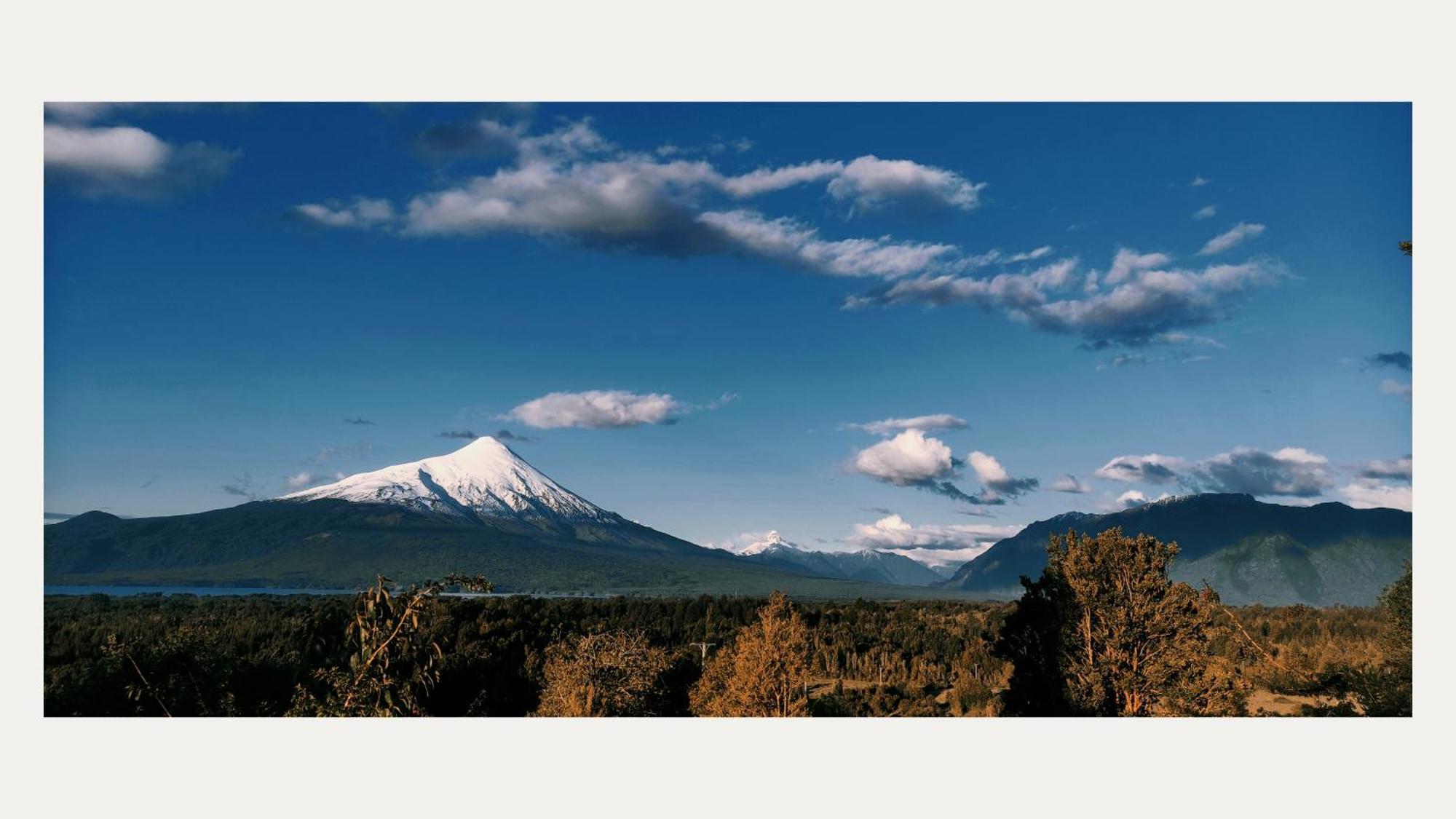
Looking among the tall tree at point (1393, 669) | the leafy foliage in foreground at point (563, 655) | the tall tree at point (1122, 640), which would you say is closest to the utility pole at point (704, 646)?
the leafy foliage in foreground at point (563, 655)

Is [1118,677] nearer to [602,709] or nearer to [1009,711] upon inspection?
[1009,711]

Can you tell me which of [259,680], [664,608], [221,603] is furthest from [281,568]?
[259,680]

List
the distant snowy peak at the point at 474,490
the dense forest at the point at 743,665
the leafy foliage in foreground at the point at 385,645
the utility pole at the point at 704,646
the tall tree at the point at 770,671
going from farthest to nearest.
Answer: the distant snowy peak at the point at 474,490 → the utility pole at the point at 704,646 → the tall tree at the point at 770,671 → the dense forest at the point at 743,665 → the leafy foliage in foreground at the point at 385,645

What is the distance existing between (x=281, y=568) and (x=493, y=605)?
86.9 metres

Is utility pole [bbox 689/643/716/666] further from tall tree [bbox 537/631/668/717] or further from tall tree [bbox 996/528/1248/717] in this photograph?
tall tree [bbox 996/528/1248/717]

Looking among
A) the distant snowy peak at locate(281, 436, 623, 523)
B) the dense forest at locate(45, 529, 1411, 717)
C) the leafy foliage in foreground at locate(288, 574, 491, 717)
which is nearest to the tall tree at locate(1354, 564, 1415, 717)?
the dense forest at locate(45, 529, 1411, 717)

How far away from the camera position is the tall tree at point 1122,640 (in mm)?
16438

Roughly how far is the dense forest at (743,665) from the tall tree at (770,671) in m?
0.04

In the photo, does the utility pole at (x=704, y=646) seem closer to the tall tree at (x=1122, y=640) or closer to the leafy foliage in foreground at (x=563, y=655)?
the leafy foliage in foreground at (x=563, y=655)

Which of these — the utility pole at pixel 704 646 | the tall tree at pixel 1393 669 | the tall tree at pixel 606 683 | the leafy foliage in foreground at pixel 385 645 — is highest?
the leafy foliage in foreground at pixel 385 645

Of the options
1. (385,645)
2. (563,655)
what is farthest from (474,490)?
(385,645)

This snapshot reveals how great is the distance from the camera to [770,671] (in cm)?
1703

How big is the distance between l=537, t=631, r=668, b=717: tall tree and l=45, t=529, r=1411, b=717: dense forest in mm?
48

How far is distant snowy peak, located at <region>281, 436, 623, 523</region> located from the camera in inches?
6240
